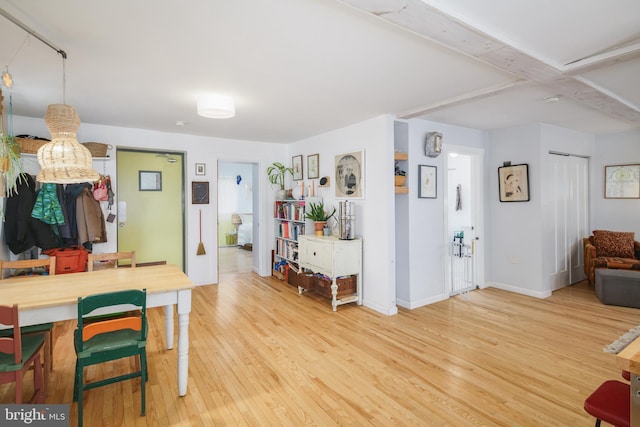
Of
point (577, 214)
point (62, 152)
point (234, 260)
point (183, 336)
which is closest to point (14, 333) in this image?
point (183, 336)

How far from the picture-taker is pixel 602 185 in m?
5.41

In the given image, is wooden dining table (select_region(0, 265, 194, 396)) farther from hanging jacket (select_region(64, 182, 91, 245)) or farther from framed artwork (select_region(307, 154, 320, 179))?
framed artwork (select_region(307, 154, 320, 179))

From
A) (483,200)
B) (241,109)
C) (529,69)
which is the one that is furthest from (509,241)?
(241,109)

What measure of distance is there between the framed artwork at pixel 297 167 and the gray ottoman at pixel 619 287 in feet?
14.5

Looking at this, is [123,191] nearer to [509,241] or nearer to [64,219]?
[64,219]

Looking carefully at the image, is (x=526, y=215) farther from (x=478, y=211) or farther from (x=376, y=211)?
(x=376, y=211)

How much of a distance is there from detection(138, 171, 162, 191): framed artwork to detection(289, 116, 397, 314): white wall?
9.34 feet

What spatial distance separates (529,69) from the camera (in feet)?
7.93

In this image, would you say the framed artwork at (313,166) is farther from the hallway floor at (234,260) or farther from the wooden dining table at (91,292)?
the wooden dining table at (91,292)

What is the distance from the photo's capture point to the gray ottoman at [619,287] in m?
3.99

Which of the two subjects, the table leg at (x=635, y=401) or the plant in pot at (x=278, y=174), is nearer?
the table leg at (x=635, y=401)

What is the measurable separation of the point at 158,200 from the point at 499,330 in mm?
4837

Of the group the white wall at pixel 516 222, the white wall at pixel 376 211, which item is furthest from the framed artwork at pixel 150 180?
the white wall at pixel 516 222

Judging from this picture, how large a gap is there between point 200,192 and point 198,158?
535 mm
